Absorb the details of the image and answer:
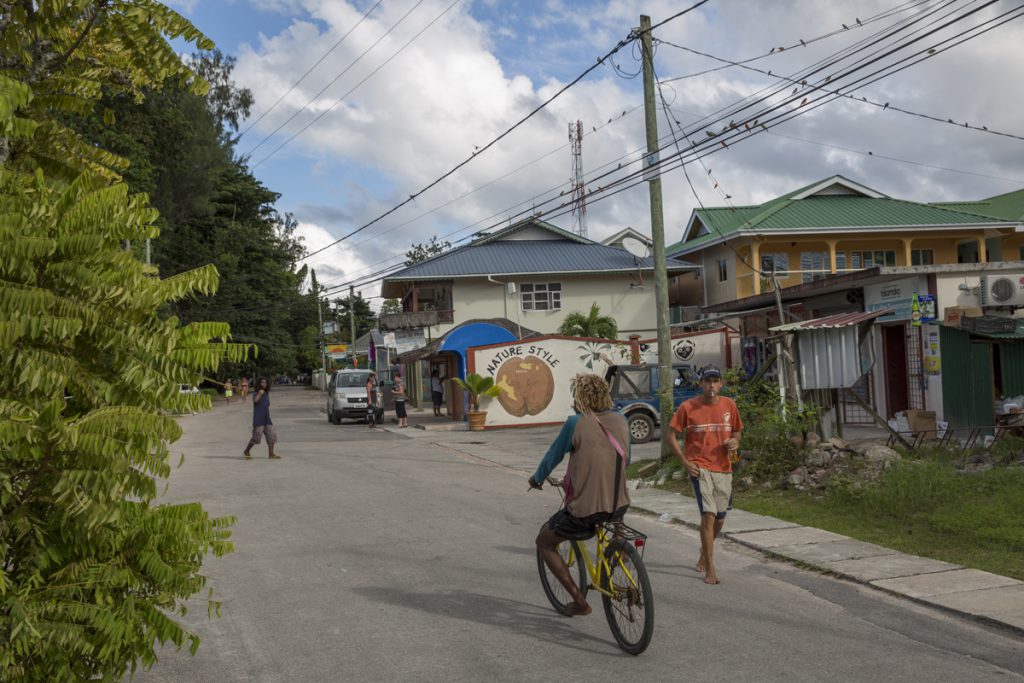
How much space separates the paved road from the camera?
5.70m

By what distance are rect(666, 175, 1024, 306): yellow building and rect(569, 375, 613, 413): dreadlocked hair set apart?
92.3 feet

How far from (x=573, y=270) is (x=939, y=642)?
35.8 meters

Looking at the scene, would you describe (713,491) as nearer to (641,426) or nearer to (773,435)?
(773,435)

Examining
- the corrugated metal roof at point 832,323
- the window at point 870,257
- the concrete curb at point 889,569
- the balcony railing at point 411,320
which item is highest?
the window at point 870,257

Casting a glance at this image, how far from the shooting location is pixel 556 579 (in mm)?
6906

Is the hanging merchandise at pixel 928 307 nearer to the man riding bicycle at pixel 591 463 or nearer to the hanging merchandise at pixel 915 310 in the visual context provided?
the hanging merchandise at pixel 915 310

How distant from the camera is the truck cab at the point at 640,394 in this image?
2158 cm

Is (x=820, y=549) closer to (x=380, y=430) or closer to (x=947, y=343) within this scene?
(x=947, y=343)

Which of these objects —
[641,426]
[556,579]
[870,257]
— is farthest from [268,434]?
[870,257]

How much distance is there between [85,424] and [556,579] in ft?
13.0

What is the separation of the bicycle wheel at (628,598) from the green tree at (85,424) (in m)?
2.56

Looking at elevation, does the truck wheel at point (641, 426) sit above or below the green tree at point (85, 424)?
below

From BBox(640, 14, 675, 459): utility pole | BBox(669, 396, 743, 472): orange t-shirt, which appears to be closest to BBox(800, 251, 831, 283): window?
BBox(640, 14, 675, 459): utility pole

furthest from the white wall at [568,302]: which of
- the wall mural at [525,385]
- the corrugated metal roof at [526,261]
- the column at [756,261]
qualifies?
the wall mural at [525,385]
